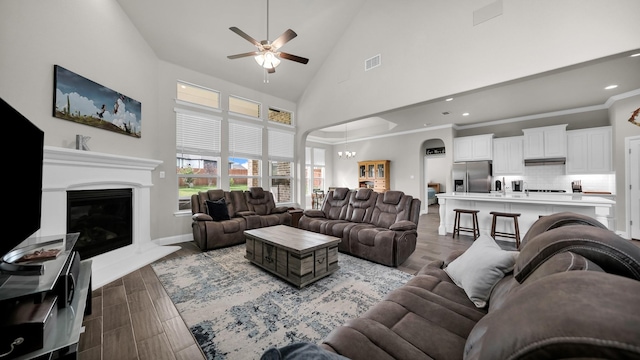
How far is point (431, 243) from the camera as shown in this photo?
14.0 ft

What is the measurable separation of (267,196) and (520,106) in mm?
6145

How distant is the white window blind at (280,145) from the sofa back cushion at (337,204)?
2.13 metres

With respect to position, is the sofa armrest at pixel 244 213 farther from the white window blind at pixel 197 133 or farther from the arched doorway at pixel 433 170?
the arched doorway at pixel 433 170

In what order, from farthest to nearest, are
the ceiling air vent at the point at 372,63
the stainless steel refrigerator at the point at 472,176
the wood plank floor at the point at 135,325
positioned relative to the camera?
1. the stainless steel refrigerator at the point at 472,176
2. the ceiling air vent at the point at 372,63
3. the wood plank floor at the point at 135,325

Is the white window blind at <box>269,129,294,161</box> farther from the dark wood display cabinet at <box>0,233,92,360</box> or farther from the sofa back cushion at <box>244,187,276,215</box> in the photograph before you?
the dark wood display cabinet at <box>0,233,92,360</box>

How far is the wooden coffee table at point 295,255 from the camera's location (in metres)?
2.50

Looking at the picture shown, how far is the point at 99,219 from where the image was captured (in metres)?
3.11

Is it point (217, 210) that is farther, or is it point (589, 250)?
point (217, 210)

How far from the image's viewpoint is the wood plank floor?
1632 mm

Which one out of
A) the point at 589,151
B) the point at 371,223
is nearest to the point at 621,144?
the point at 589,151

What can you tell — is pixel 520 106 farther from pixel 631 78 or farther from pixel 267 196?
pixel 267 196

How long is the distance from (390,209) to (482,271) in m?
2.38

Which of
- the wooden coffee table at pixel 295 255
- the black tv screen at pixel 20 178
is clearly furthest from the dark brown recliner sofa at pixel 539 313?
the black tv screen at pixel 20 178

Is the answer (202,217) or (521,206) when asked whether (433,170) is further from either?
(202,217)
